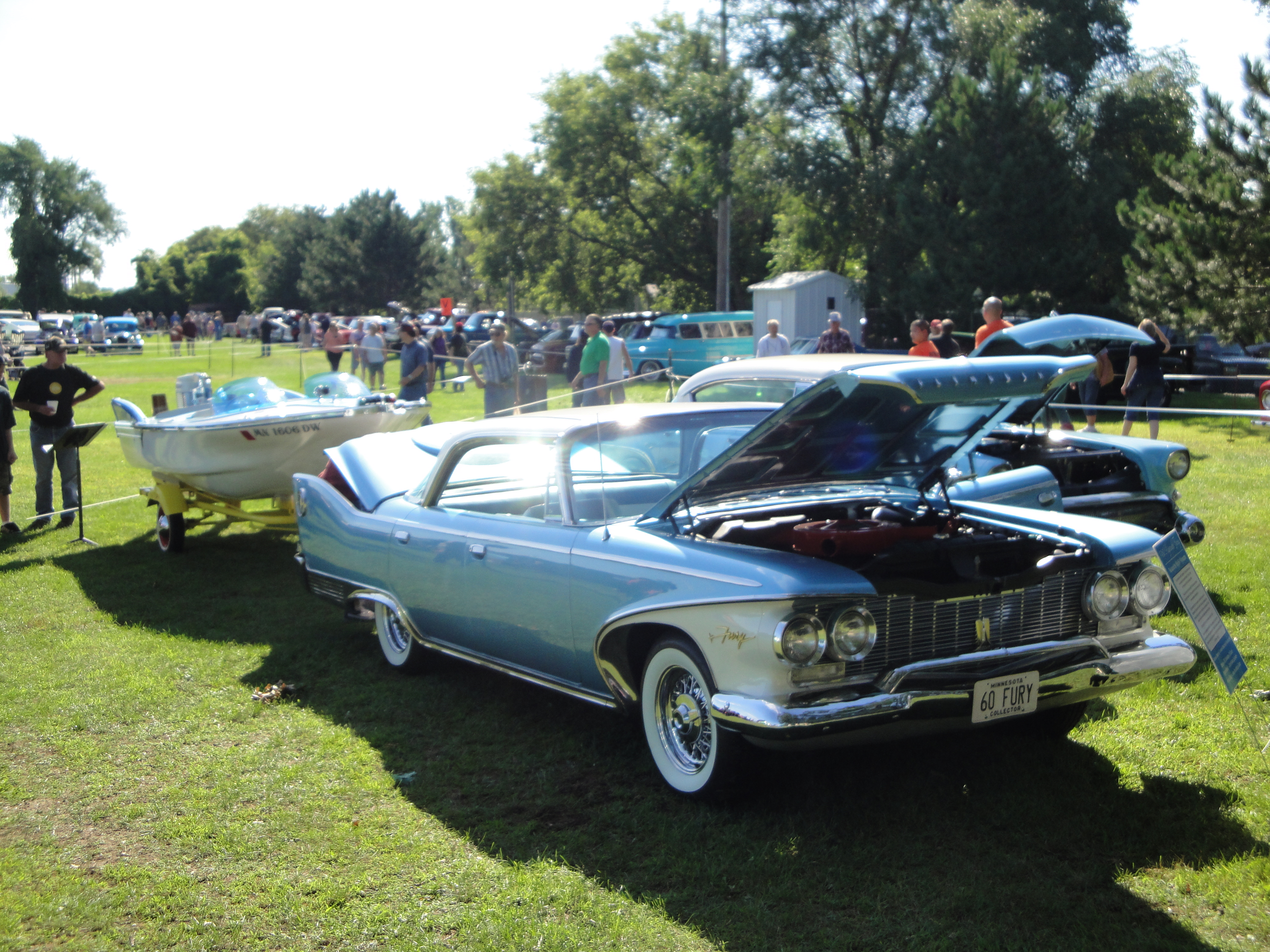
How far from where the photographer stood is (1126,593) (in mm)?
4422

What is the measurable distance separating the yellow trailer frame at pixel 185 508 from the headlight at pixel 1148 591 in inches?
273

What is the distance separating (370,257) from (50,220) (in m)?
34.4

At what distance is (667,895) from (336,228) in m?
72.1

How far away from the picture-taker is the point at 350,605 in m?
6.44

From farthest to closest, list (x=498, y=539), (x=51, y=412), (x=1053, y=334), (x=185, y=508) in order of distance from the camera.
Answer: (x=51, y=412) < (x=185, y=508) < (x=1053, y=334) < (x=498, y=539)

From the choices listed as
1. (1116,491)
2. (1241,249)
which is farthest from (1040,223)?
(1116,491)

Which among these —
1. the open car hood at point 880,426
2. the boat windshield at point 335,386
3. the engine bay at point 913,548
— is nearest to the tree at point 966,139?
the boat windshield at point 335,386

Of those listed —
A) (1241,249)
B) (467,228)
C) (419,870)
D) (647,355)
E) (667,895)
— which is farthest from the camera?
(467,228)

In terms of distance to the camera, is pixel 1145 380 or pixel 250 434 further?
pixel 1145 380

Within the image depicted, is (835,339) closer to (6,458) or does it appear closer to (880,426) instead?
(6,458)

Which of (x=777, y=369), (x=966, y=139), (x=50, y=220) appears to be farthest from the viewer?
(x=50, y=220)

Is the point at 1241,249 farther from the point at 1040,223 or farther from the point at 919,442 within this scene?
the point at 919,442

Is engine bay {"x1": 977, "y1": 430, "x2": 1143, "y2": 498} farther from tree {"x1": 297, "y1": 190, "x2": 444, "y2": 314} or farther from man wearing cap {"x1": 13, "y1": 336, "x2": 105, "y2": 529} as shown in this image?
tree {"x1": 297, "y1": 190, "x2": 444, "y2": 314}

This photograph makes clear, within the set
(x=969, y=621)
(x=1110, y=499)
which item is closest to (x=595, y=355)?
(x=1110, y=499)
